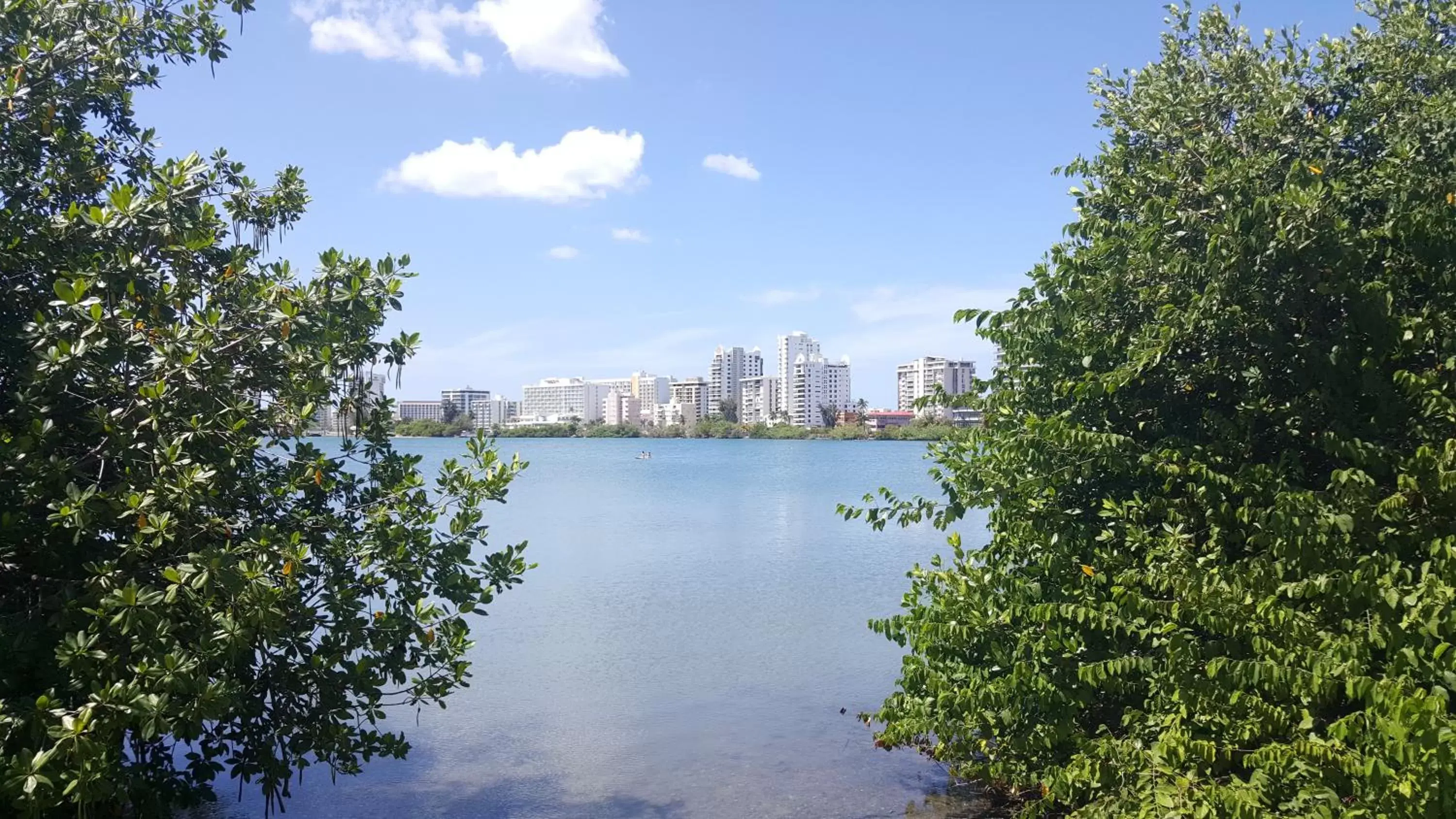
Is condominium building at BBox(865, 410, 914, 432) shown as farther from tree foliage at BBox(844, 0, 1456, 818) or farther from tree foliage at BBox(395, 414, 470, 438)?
tree foliage at BBox(844, 0, 1456, 818)

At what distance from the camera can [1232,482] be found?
684cm

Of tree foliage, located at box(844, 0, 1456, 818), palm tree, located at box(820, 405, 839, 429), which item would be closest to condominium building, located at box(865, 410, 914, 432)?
palm tree, located at box(820, 405, 839, 429)

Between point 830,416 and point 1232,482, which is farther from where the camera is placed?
point 830,416

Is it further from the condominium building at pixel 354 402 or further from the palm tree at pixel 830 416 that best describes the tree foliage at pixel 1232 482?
the palm tree at pixel 830 416

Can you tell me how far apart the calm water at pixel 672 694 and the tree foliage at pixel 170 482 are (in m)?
3.59

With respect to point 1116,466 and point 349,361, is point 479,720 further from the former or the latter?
point 1116,466

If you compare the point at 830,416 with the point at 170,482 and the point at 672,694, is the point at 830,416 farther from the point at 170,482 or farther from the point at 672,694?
the point at 170,482

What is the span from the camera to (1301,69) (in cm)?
991

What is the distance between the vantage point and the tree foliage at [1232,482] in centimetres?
567

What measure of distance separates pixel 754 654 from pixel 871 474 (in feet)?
188

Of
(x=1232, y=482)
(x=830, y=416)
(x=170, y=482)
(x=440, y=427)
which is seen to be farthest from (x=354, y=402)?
(x=830, y=416)

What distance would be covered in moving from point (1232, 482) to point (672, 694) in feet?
33.1

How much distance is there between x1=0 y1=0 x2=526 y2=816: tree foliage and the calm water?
3587 mm

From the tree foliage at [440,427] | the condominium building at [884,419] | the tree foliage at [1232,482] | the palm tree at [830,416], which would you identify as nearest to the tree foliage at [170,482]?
the tree foliage at [1232,482]
